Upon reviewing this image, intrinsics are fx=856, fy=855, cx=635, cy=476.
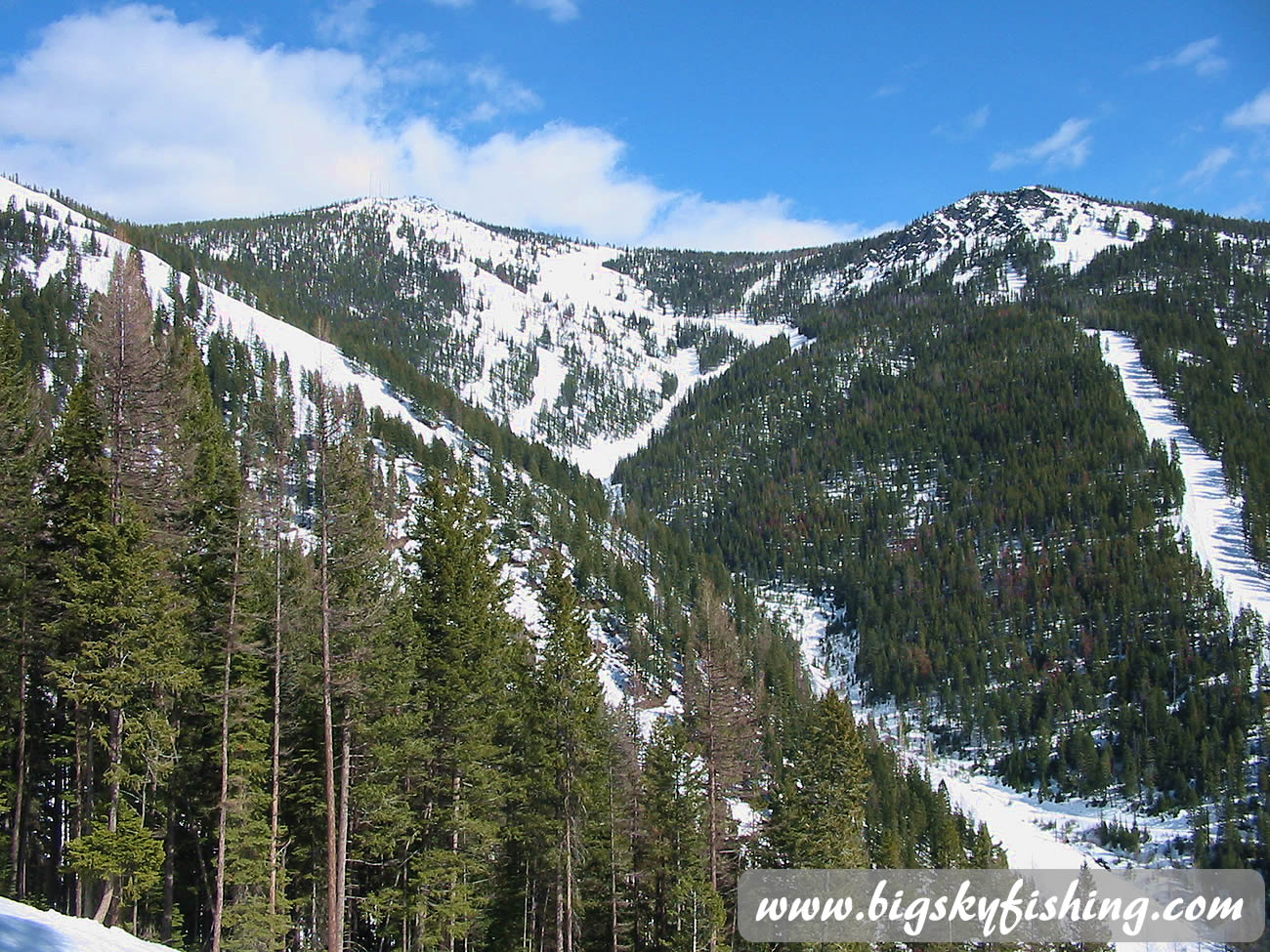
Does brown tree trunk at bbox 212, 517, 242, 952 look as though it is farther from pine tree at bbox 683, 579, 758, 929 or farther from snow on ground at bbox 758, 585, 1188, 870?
snow on ground at bbox 758, 585, 1188, 870

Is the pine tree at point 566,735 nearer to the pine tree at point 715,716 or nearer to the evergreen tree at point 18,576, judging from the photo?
the pine tree at point 715,716

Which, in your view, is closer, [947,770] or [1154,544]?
[947,770]

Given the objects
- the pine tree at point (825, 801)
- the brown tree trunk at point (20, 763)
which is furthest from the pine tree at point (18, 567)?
the pine tree at point (825, 801)

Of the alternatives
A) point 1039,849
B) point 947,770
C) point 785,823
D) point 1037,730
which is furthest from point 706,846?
point 1037,730

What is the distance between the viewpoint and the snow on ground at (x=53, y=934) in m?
10.1

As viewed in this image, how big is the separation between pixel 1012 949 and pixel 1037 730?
10555 centimetres

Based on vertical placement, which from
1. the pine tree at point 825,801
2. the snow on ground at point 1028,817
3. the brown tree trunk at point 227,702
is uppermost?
the brown tree trunk at point 227,702

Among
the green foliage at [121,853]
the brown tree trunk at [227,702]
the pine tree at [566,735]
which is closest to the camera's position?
the green foliage at [121,853]

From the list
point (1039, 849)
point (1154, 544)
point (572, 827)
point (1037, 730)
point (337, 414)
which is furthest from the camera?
point (1154, 544)

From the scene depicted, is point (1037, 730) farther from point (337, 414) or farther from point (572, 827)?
point (337, 414)

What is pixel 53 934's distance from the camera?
11.3 m

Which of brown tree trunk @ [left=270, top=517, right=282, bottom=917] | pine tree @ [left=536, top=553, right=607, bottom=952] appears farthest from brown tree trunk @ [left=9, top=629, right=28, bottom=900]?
pine tree @ [left=536, top=553, right=607, bottom=952]

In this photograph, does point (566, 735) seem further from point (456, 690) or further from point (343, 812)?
point (343, 812)

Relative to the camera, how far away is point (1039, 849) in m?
127
